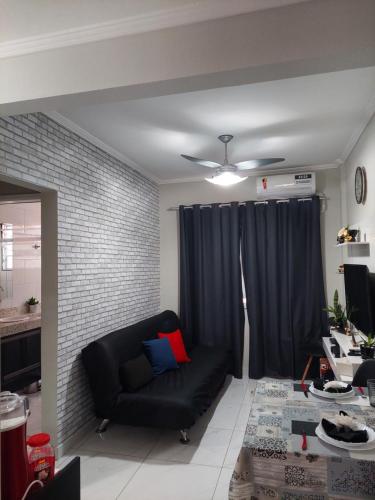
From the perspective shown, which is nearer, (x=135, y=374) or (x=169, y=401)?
(x=169, y=401)

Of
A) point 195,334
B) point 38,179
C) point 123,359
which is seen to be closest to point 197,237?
point 195,334

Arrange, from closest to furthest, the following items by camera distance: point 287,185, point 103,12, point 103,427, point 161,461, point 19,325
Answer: point 103,12 < point 161,461 < point 103,427 < point 19,325 < point 287,185

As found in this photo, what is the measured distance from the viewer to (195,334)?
4.87 m

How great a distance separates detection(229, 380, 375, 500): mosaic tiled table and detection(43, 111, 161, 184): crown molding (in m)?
2.65

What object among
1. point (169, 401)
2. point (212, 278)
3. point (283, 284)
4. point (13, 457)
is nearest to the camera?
point (13, 457)

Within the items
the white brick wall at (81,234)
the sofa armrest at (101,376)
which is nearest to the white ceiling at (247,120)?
the white brick wall at (81,234)

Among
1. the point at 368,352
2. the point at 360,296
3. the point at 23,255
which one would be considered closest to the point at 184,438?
the point at 368,352

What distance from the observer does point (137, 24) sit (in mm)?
1718

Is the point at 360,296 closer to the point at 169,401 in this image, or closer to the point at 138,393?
the point at 169,401

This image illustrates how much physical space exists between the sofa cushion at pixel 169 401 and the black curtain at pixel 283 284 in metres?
1.27

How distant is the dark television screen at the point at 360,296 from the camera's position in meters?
2.77

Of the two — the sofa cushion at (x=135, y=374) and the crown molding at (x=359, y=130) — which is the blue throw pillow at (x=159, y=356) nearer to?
the sofa cushion at (x=135, y=374)

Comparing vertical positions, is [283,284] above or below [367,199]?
below

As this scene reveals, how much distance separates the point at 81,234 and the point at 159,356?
1530 mm
